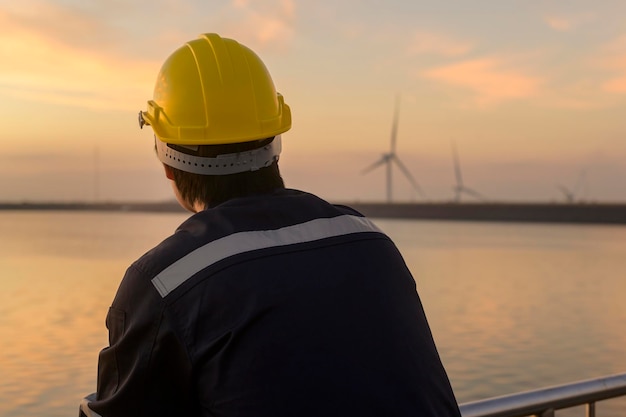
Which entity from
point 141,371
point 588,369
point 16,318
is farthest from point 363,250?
point 16,318

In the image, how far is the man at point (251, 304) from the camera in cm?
117

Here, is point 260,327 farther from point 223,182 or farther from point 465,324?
point 465,324

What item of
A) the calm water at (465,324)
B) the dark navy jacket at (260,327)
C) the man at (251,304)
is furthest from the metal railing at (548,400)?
the calm water at (465,324)

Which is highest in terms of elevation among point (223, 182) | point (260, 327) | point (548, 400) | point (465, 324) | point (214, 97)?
point (214, 97)

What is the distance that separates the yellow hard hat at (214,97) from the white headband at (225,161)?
0.02 meters

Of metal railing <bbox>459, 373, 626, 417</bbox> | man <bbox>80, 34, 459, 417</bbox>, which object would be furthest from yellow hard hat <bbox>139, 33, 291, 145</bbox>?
metal railing <bbox>459, 373, 626, 417</bbox>

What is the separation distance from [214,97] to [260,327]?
0.46 meters

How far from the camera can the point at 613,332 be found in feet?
64.6

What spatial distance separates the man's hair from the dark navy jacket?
0.08 metres

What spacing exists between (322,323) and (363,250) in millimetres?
168

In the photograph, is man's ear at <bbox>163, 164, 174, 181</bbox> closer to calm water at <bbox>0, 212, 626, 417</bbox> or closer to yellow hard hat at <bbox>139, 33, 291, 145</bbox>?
yellow hard hat at <bbox>139, 33, 291, 145</bbox>

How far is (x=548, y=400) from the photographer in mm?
1843

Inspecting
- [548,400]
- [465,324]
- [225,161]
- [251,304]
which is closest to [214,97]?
[225,161]

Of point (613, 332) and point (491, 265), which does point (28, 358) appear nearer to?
point (613, 332)
